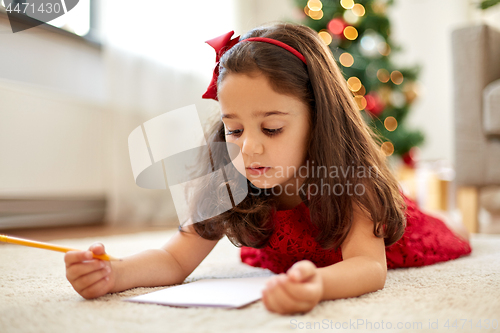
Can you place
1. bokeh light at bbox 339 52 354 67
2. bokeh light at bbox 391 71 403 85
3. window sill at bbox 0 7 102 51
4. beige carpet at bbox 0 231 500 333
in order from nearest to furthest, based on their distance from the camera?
beige carpet at bbox 0 231 500 333
window sill at bbox 0 7 102 51
bokeh light at bbox 339 52 354 67
bokeh light at bbox 391 71 403 85

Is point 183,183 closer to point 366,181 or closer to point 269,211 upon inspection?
point 269,211

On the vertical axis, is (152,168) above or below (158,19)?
below

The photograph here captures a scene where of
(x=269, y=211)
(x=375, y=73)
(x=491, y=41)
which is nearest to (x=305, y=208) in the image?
(x=269, y=211)

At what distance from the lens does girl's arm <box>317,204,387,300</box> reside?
476mm

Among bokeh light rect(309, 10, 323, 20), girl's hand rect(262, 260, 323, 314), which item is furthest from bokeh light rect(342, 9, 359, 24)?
girl's hand rect(262, 260, 323, 314)

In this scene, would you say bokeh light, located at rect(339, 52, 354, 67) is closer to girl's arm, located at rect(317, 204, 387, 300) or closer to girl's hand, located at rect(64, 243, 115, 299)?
girl's arm, located at rect(317, 204, 387, 300)

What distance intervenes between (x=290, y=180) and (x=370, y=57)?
1.60m

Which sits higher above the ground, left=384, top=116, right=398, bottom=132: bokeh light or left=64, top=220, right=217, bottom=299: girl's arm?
left=384, top=116, right=398, bottom=132: bokeh light

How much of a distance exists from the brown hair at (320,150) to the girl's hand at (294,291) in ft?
0.63

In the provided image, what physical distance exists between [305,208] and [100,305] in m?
0.35

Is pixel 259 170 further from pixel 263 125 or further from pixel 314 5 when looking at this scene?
pixel 314 5

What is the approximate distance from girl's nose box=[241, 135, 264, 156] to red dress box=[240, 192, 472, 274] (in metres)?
0.14

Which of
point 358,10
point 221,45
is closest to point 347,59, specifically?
point 358,10

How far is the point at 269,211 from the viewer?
0.68 meters
